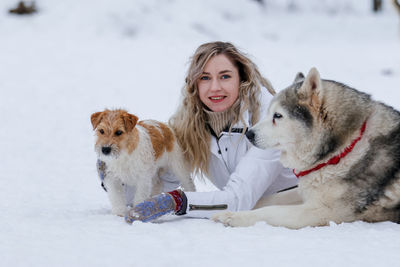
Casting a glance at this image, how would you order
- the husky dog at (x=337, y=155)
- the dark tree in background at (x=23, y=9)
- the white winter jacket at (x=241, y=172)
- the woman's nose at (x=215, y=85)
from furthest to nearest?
the dark tree in background at (x=23, y=9) → the woman's nose at (x=215, y=85) → the white winter jacket at (x=241, y=172) → the husky dog at (x=337, y=155)

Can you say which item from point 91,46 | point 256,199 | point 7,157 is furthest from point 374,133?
point 91,46

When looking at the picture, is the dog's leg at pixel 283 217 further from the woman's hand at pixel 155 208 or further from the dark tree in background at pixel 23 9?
the dark tree in background at pixel 23 9

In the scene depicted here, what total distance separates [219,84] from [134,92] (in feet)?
24.5

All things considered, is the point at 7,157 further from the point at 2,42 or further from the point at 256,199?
the point at 2,42

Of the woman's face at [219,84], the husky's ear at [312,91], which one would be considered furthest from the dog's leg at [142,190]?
the husky's ear at [312,91]

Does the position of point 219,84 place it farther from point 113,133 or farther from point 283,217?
point 283,217

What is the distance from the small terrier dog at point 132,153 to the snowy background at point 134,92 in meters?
0.44

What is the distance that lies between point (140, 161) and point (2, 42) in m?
10.8

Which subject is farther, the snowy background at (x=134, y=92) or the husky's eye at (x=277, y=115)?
the husky's eye at (x=277, y=115)

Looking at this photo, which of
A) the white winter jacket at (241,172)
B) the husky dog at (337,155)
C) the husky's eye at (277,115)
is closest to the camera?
the husky dog at (337,155)

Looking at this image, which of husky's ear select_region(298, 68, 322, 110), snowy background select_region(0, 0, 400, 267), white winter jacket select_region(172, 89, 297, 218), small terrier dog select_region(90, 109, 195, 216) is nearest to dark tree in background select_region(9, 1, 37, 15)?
snowy background select_region(0, 0, 400, 267)

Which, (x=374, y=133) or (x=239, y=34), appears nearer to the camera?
(x=374, y=133)

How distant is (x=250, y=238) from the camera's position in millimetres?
2527

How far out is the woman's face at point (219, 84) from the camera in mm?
3783
